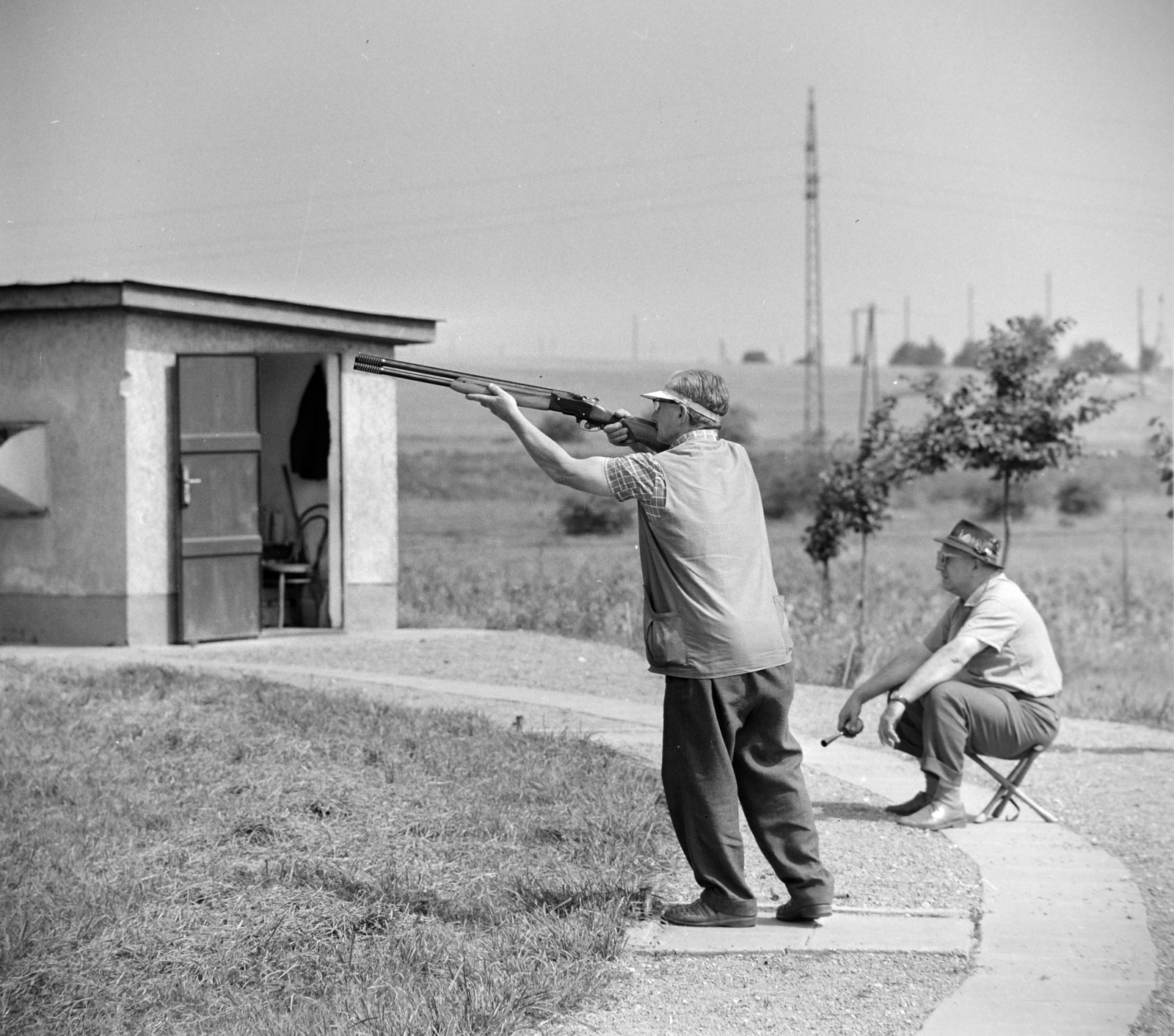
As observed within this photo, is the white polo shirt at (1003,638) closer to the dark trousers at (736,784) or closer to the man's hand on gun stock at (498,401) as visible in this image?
the dark trousers at (736,784)

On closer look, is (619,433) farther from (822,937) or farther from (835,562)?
(835,562)

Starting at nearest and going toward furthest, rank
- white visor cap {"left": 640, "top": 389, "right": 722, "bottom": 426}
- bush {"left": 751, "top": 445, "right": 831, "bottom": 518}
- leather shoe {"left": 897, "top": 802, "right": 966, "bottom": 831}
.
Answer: white visor cap {"left": 640, "top": 389, "right": 722, "bottom": 426} < leather shoe {"left": 897, "top": 802, "right": 966, "bottom": 831} < bush {"left": 751, "top": 445, "right": 831, "bottom": 518}

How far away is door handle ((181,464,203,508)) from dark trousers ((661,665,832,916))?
30.2ft

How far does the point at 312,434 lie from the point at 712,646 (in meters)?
11.9

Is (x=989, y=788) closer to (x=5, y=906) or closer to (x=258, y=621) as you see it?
(x=5, y=906)

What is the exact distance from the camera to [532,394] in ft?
18.4

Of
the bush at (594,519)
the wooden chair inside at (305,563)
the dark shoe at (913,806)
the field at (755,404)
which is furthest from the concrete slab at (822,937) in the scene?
the field at (755,404)

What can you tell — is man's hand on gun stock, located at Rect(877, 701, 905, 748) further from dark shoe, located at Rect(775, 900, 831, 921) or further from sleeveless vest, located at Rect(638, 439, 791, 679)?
sleeveless vest, located at Rect(638, 439, 791, 679)

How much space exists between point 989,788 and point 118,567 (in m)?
8.29

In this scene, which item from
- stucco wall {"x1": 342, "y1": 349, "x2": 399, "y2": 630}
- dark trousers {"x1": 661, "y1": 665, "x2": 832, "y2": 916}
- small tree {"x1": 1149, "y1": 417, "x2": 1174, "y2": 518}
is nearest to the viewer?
dark trousers {"x1": 661, "y1": 665, "x2": 832, "y2": 916}

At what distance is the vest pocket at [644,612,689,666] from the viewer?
5.26m

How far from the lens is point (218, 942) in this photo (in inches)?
208

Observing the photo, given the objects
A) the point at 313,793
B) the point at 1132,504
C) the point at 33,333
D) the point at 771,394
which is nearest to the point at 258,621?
the point at 33,333

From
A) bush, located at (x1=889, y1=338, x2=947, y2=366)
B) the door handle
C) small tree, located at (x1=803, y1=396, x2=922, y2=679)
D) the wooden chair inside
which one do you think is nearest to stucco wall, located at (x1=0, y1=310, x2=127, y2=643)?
the door handle
